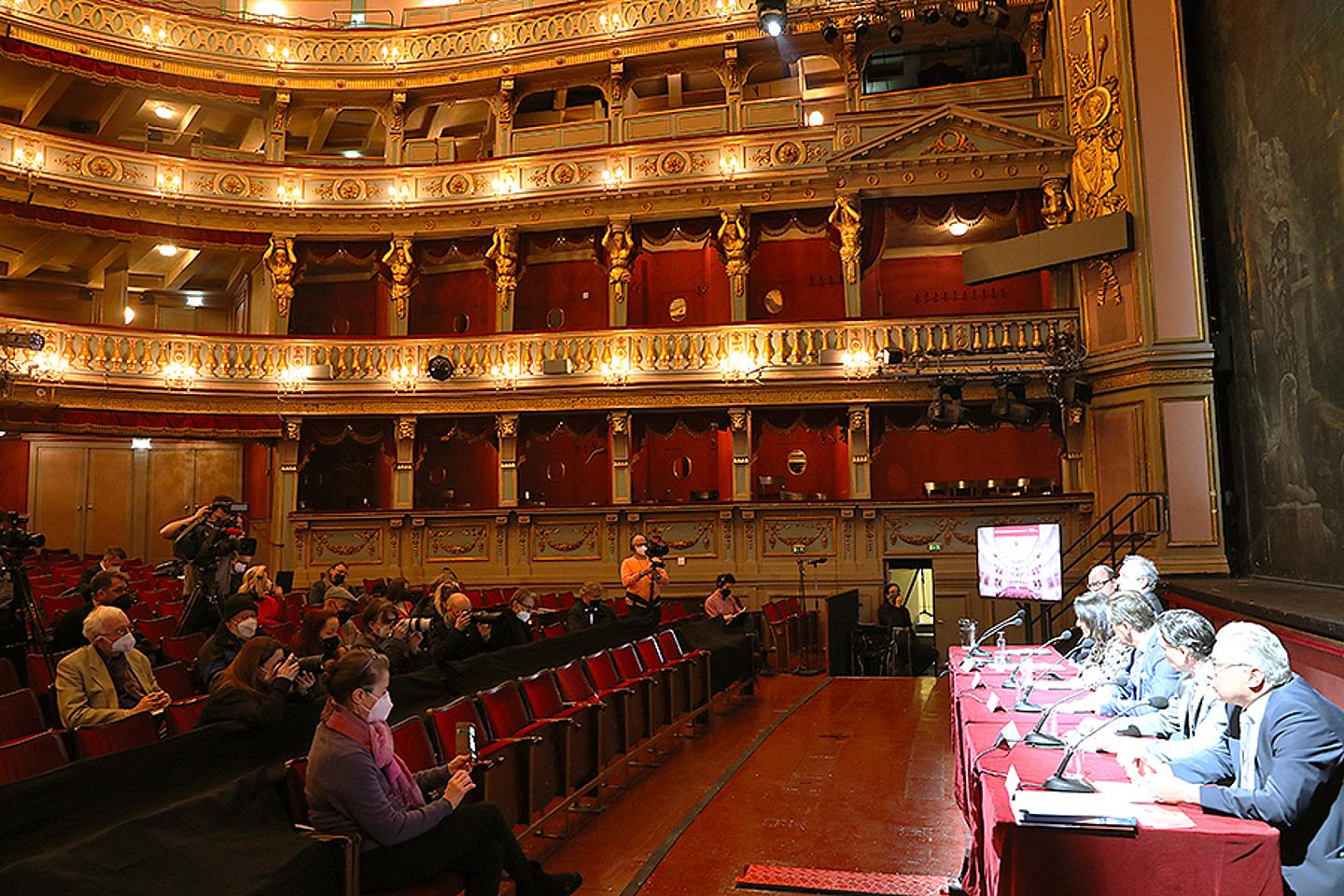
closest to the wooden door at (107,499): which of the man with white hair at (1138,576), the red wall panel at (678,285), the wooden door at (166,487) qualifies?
the wooden door at (166,487)

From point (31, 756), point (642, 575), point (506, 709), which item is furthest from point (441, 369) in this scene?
point (31, 756)

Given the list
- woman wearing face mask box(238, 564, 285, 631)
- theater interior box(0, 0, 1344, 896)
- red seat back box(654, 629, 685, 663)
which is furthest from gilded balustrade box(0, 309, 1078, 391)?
red seat back box(654, 629, 685, 663)

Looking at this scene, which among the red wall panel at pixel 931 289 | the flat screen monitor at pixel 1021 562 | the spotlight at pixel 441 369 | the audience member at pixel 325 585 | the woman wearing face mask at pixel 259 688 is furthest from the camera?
the red wall panel at pixel 931 289

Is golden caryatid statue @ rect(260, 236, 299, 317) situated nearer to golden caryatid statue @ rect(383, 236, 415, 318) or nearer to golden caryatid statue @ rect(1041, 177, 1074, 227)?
golden caryatid statue @ rect(383, 236, 415, 318)

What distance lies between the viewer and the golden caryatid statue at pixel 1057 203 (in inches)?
507

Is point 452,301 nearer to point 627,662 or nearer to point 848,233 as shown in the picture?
point 848,233

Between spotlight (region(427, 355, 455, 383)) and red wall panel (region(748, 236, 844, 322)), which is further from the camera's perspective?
red wall panel (region(748, 236, 844, 322))

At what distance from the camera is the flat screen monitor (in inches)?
336

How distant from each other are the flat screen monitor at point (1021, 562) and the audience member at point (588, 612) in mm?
3707

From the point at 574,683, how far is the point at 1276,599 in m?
5.09

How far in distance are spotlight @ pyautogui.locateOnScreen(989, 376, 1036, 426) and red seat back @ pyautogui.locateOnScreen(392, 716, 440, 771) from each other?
31.7ft

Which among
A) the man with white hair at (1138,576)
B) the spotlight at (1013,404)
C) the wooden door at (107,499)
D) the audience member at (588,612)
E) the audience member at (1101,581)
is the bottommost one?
the audience member at (588,612)

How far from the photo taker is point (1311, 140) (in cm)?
750

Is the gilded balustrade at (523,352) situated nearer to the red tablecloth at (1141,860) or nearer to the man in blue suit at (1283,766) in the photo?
→ the man in blue suit at (1283,766)
